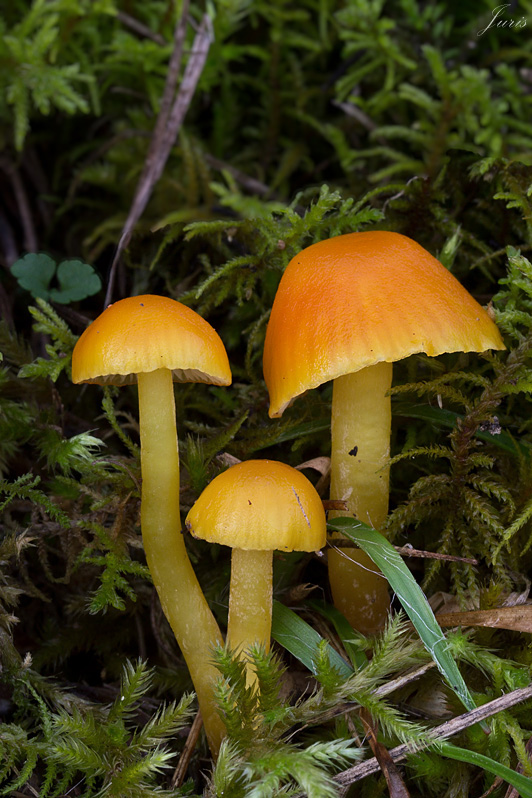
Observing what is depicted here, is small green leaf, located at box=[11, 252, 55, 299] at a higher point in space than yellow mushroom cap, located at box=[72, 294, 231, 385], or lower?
lower

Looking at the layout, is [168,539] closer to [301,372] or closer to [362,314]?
[301,372]

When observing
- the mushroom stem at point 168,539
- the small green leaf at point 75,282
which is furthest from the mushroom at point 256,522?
the small green leaf at point 75,282

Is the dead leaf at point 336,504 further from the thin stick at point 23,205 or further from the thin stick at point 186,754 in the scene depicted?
the thin stick at point 23,205

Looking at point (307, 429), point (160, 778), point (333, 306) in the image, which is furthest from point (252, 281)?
point (160, 778)

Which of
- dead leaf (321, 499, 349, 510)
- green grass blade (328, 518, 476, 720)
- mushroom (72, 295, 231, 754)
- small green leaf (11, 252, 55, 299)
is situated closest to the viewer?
green grass blade (328, 518, 476, 720)

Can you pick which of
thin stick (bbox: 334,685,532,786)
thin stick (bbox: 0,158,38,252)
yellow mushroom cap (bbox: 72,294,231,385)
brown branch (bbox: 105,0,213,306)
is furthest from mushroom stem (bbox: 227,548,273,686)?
thin stick (bbox: 0,158,38,252)

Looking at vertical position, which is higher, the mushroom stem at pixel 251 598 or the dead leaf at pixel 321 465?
the dead leaf at pixel 321 465

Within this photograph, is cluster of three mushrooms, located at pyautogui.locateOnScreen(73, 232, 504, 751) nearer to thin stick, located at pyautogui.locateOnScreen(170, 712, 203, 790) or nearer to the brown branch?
thin stick, located at pyautogui.locateOnScreen(170, 712, 203, 790)
